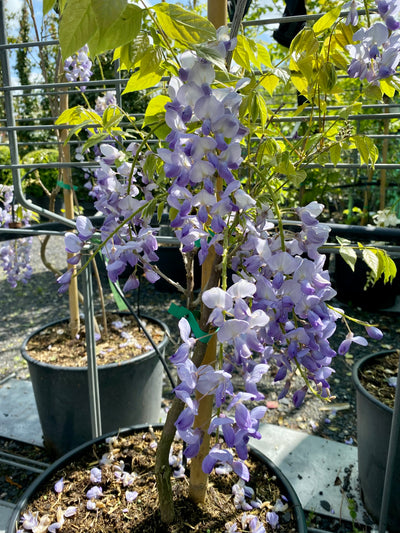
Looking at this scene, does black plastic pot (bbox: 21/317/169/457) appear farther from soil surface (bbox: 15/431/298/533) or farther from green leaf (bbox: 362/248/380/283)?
green leaf (bbox: 362/248/380/283)

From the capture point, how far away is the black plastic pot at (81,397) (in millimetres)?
1737

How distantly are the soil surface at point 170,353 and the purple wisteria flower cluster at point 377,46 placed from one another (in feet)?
3.14

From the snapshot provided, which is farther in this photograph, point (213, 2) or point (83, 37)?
point (213, 2)

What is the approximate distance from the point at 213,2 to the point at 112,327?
63.2 inches

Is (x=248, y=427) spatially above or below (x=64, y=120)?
below

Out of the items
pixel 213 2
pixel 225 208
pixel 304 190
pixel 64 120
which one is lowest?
pixel 304 190

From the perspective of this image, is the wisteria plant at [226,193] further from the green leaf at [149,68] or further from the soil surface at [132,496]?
the soil surface at [132,496]

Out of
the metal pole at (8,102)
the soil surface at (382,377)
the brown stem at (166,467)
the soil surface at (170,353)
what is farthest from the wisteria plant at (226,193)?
the soil surface at (382,377)

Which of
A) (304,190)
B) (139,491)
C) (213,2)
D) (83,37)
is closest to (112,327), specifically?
(139,491)

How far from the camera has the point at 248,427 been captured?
22.3 inches

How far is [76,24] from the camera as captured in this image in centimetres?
49

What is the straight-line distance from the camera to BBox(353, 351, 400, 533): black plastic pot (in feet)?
4.58

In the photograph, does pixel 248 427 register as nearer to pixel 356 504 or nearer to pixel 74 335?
pixel 356 504

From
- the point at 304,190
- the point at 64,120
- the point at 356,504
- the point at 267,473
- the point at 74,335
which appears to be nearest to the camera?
the point at 64,120
